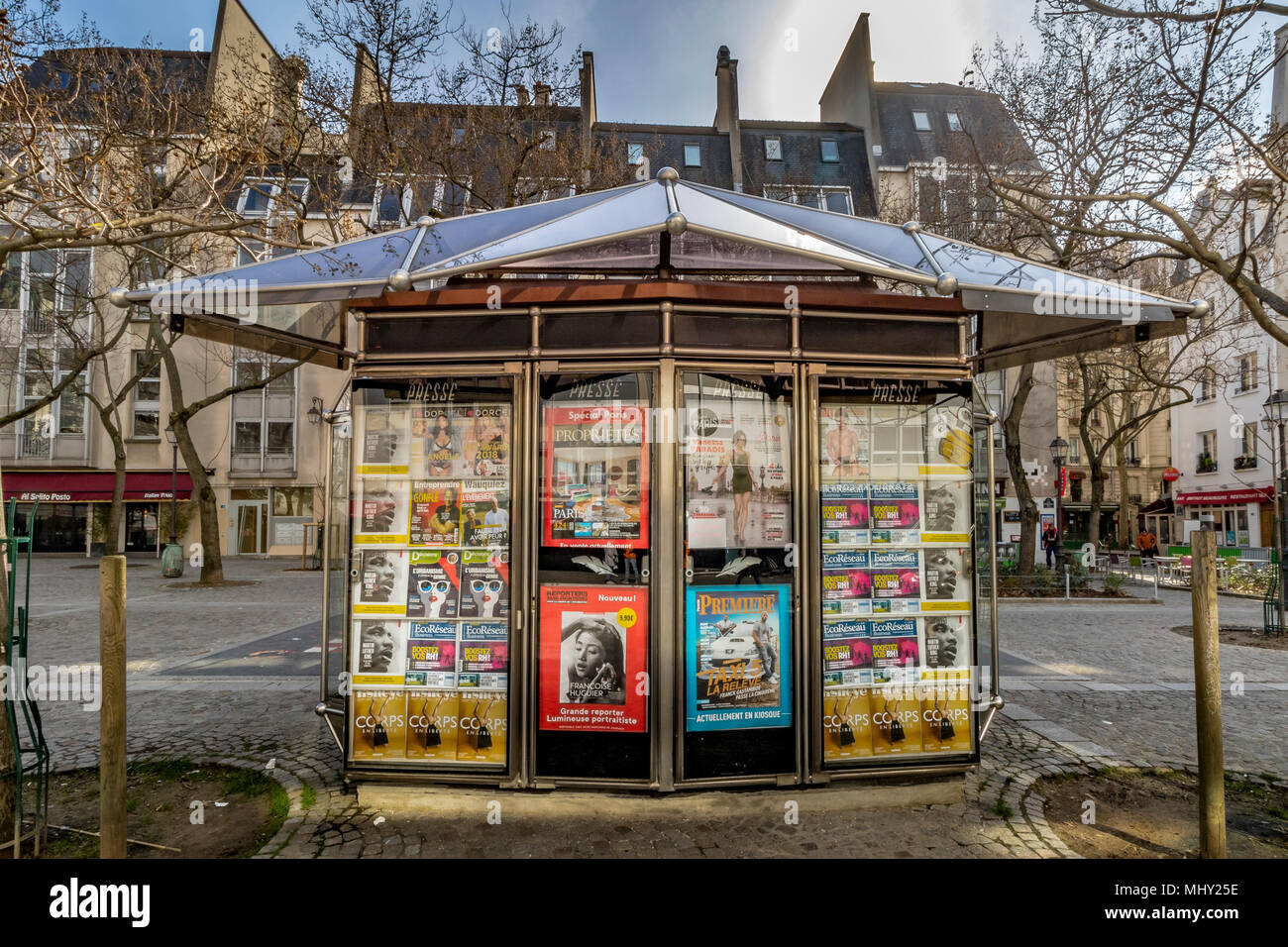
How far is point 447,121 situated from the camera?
11867 mm

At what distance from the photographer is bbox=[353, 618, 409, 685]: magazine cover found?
4.37 m

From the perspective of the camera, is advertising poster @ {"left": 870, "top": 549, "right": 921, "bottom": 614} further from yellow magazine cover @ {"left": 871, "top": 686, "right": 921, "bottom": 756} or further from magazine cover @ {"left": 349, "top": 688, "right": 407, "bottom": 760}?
magazine cover @ {"left": 349, "top": 688, "right": 407, "bottom": 760}

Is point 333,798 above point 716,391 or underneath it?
underneath

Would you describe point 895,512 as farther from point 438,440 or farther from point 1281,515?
point 1281,515

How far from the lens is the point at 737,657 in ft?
13.7

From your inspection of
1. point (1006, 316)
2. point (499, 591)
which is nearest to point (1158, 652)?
point (1006, 316)

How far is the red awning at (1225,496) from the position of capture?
30047mm

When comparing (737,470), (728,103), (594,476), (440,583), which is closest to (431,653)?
(440,583)

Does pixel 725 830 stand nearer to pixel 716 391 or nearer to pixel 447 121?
pixel 716 391

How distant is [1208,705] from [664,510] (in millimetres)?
3134

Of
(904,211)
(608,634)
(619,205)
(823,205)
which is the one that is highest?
(823,205)

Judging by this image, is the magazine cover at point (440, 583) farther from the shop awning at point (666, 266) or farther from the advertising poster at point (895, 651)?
the advertising poster at point (895, 651)

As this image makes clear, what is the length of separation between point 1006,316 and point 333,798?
5665mm

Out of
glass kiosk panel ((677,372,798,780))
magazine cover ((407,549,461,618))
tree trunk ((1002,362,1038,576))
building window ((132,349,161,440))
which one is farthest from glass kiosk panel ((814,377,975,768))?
building window ((132,349,161,440))
